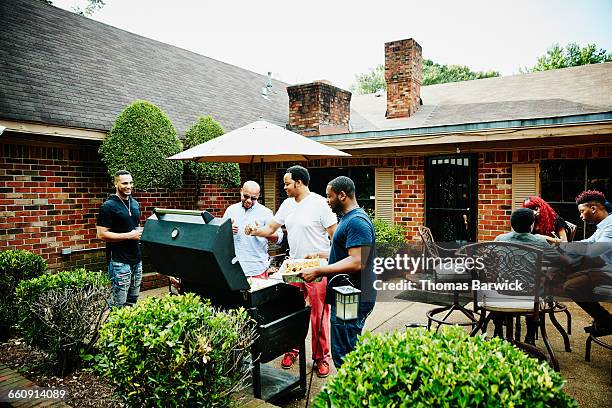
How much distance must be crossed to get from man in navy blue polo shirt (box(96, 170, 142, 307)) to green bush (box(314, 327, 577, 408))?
327 cm

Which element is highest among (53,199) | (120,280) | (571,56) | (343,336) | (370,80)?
(370,80)

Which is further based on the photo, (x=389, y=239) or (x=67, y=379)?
(x=389, y=239)

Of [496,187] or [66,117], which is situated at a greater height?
Result: [66,117]

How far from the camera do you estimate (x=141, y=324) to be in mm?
2338

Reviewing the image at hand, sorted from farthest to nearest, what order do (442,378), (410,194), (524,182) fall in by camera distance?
(410,194) → (524,182) → (442,378)

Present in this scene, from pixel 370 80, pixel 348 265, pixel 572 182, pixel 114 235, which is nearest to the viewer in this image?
pixel 348 265

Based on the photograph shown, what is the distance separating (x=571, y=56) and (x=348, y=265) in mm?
37552

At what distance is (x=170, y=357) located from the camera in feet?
7.25

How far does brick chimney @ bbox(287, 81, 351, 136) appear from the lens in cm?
1021

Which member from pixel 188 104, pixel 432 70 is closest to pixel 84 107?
pixel 188 104

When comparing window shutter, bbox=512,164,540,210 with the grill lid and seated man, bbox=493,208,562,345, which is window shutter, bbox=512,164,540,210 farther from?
the grill lid

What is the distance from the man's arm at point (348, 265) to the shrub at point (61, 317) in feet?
6.36

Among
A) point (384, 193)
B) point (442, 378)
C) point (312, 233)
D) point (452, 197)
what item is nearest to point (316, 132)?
point (384, 193)

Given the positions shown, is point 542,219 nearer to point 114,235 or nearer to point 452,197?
point 452,197
